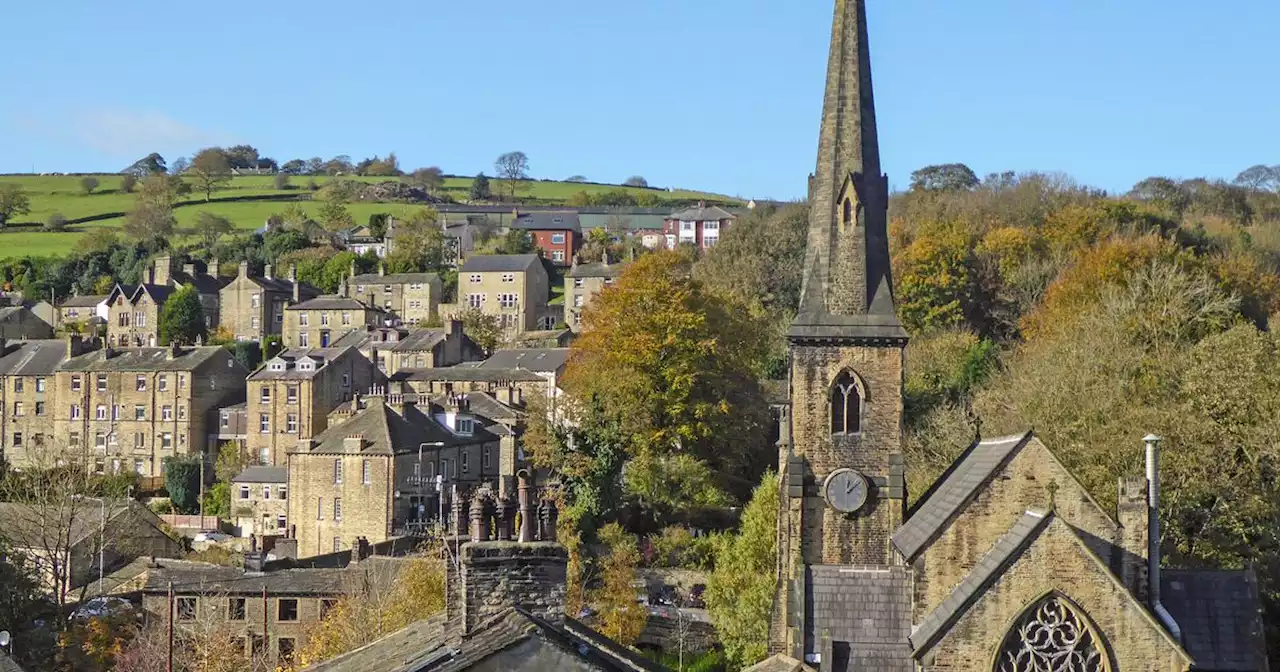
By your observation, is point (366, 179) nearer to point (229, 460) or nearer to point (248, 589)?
point (229, 460)

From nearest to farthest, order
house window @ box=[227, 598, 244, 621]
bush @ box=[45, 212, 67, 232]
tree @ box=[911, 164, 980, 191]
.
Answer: house window @ box=[227, 598, 244, 621]
tree @ box=[911, 164, 980, 191]
bush @ box=[45, 212, 67, 232]

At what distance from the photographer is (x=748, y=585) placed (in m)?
41.1

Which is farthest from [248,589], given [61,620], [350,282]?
[350,282]

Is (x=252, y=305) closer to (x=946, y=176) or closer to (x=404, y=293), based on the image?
(x=404, y=293)

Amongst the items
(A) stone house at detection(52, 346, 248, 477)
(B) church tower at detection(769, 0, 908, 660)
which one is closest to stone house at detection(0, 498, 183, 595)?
(A) stone house at detection(52, 346, 248, 477)

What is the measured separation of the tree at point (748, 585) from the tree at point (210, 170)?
12943 centimetres

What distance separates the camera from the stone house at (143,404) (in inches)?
3110

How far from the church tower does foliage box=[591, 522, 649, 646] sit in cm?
1187

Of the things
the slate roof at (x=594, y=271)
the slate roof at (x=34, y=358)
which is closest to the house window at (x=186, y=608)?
the slate roof at (x=34, y=358)

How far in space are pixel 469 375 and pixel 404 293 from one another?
100 ft

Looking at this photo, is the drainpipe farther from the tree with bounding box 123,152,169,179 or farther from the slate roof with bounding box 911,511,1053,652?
the tree with bounding box 123,152,169,179

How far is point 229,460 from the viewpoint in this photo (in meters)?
74.0

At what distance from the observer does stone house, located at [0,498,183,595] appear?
160 feet

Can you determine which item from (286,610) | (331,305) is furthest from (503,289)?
(286,610)
